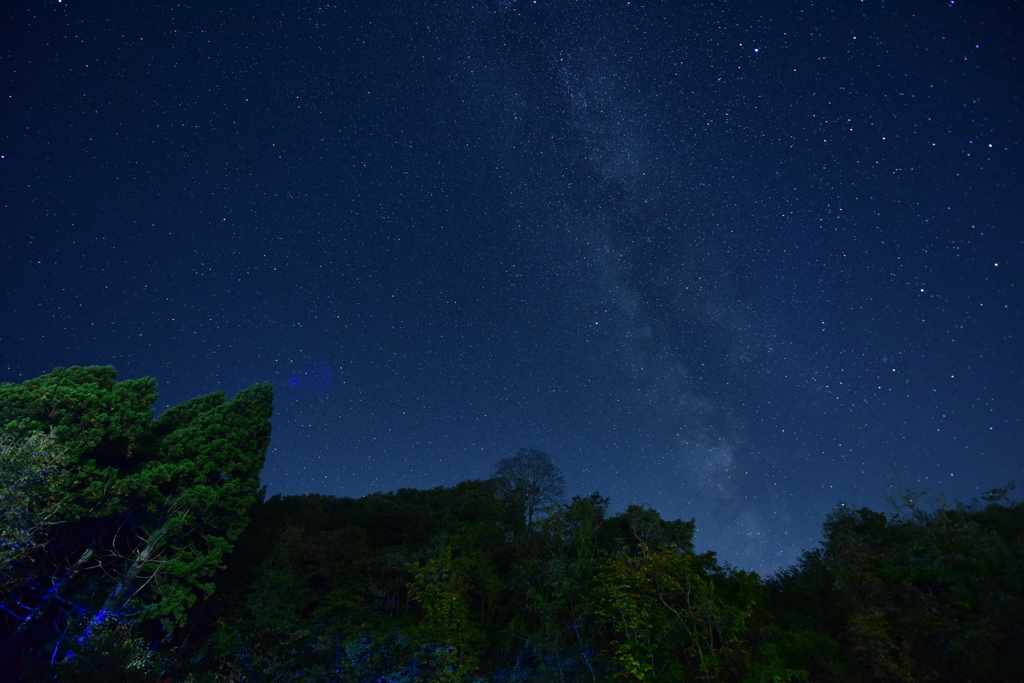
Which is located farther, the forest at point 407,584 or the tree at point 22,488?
the forest at point 407,584

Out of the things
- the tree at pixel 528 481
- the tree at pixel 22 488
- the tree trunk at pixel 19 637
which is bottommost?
the tree trunk at pixel 19 637

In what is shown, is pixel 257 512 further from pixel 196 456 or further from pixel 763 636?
pixel 763 636

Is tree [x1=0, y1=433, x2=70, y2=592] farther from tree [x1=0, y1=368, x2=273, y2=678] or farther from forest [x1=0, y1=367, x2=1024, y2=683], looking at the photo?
tree [x1=0, y1=368, x2=273, y2=678]

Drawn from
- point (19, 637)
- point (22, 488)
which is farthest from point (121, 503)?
point (22, 488)

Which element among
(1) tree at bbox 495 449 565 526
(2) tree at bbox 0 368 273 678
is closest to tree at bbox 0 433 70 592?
(2) tree at bbox 0 368 273 678

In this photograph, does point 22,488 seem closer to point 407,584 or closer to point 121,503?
point 121,503

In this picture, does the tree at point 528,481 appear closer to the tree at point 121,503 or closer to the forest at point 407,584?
the forest at point 407,584

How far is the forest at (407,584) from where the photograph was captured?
13500 millimetres

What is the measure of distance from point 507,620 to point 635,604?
6727 millimetres

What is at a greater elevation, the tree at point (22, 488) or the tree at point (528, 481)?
the tree at point (528, 481)

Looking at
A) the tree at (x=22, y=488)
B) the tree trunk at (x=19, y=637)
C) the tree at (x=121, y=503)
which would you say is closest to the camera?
the tree at (x=22, y=488)

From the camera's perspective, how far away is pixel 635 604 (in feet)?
49.2

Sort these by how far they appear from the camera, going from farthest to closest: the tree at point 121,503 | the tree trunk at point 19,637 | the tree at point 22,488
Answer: the tree at point 121,503
the tree trunk at point 19,637
the tree at point 22,488

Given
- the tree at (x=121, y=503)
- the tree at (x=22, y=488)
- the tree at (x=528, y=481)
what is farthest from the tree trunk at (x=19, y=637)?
the tree at (x=528, y=481)
